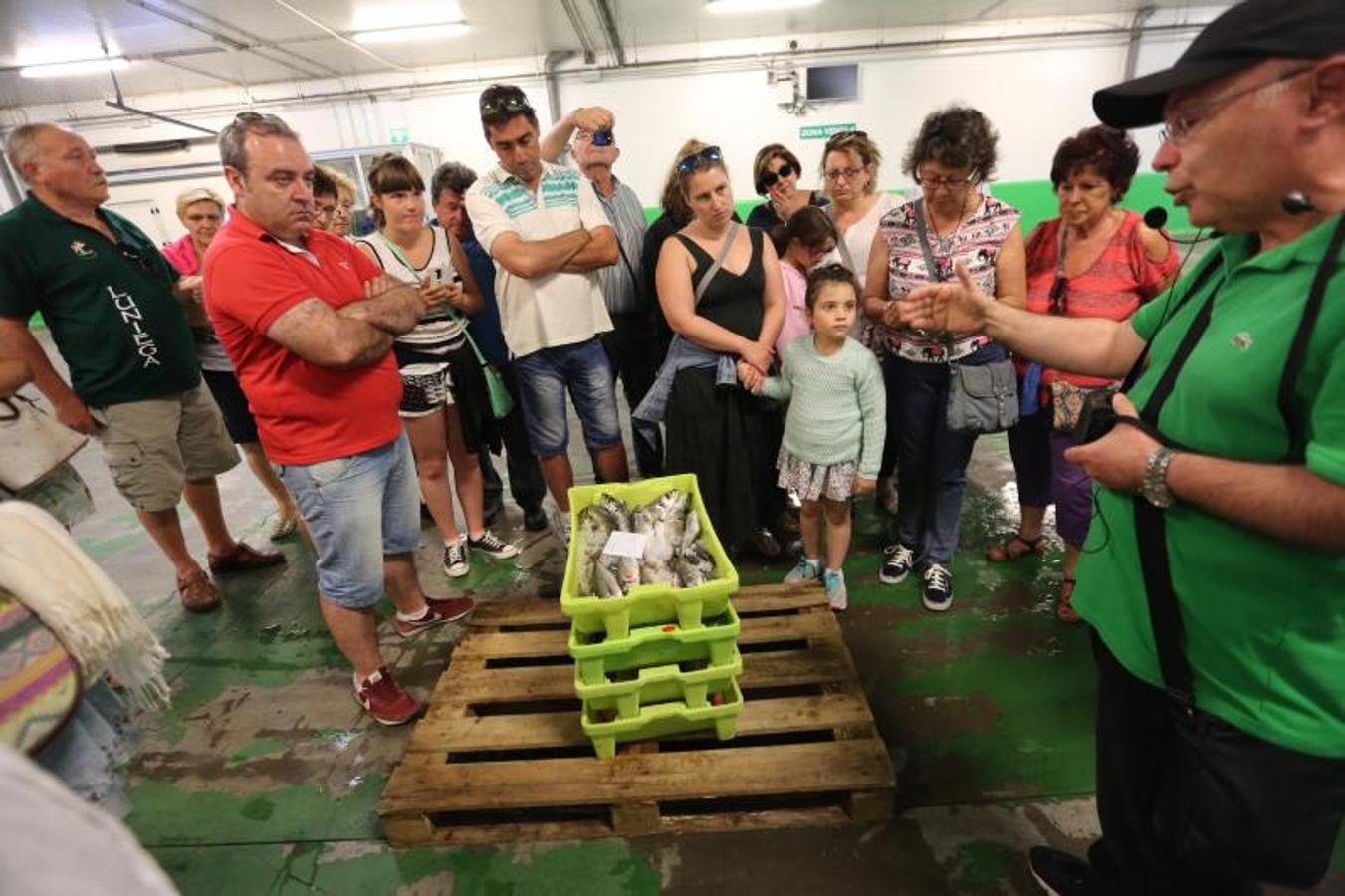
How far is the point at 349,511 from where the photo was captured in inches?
82.0

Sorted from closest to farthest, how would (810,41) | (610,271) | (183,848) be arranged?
(183,848) → (610,271) → (810,41)

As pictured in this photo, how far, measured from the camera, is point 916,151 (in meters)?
2.35

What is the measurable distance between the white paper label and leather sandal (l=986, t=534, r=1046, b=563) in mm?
2070

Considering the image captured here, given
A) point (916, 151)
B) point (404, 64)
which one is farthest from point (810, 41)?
point (916, 151)

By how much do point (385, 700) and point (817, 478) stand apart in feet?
6.31

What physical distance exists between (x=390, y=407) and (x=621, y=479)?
4.51 ft

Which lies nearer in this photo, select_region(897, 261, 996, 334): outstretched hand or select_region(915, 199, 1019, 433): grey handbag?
select_region(897, 261, 996, 334): outstretched hand

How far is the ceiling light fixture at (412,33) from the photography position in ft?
26.5

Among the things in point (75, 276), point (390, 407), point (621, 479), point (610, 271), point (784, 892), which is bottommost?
point (784, 892)

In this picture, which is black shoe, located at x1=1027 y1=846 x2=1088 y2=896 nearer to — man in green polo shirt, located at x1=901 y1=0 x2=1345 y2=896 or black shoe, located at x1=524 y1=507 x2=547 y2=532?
man in green polo shirt, located at x1=901 y1=0 x2=1345 y2=896

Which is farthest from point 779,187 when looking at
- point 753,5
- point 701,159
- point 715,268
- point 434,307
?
point 753,5

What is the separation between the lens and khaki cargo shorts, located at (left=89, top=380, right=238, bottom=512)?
277cm

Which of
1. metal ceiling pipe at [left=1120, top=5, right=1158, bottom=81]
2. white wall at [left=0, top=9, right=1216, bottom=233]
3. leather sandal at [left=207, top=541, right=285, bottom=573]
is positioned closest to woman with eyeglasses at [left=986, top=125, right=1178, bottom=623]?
leather sandal at [left=207, top=541, right=285, bottom=573]

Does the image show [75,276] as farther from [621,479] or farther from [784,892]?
[784,892]
